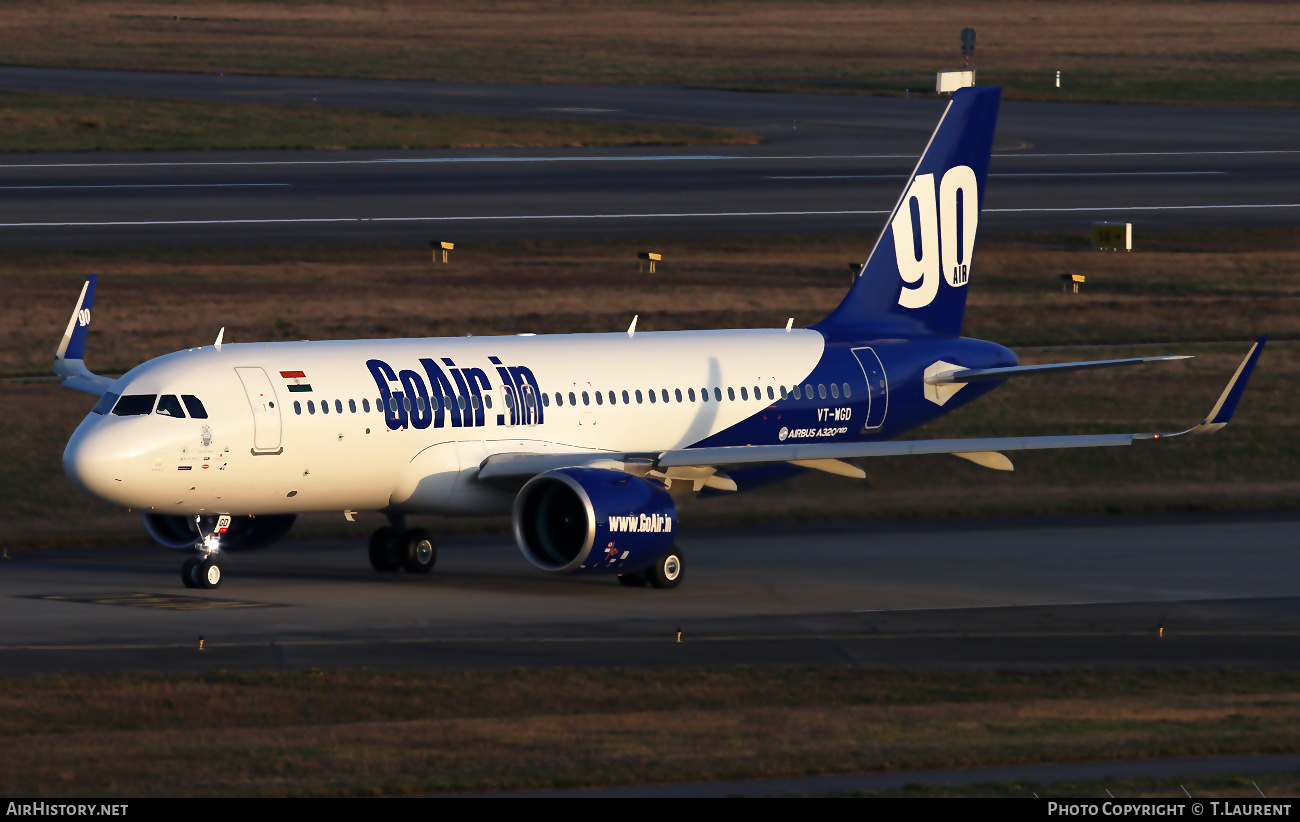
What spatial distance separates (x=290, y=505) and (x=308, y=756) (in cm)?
1482

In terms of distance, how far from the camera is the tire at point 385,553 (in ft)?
133

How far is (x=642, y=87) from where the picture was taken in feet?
425

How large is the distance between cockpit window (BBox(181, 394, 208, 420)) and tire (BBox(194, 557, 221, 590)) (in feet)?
9.54

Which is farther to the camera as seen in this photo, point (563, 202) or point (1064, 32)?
A: point (1064, 32)

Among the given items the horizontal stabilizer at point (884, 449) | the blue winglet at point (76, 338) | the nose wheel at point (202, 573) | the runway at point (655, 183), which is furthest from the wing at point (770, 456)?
the runway at point (655, 183)

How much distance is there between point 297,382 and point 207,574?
3.74 meters

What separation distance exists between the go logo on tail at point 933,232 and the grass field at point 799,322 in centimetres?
522

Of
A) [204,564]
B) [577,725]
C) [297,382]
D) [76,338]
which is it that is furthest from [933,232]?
[577,725]

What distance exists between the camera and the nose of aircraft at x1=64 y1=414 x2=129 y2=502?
3581 centimetres

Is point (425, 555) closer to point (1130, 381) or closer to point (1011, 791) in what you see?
point (1011, 791)

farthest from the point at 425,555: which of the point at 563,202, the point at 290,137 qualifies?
the point at 290,137

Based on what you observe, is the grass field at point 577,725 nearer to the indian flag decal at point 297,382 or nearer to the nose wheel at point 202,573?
the nose wheel at point 202,573

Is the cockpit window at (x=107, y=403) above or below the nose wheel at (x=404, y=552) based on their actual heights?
above

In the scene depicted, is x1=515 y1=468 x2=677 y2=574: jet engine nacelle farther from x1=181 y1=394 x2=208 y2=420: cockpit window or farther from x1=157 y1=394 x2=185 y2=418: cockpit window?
x1=157 y1=394 x2=185 y2=418: cockpit window
